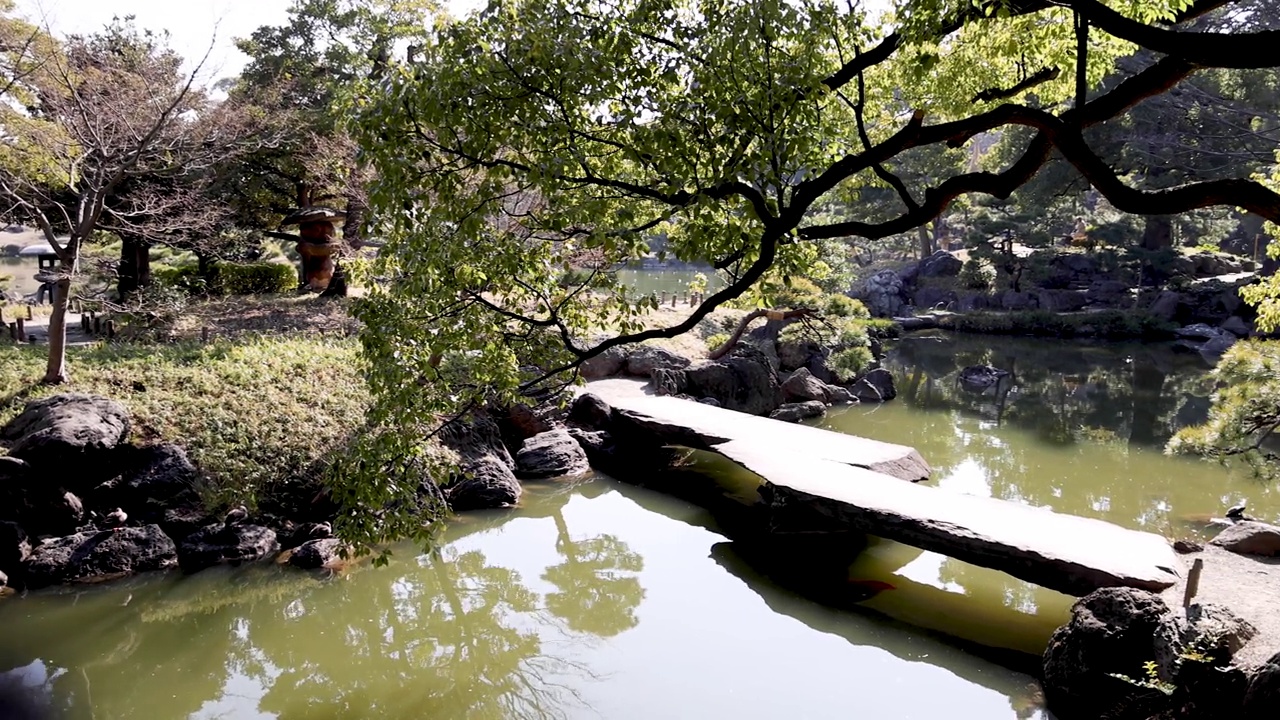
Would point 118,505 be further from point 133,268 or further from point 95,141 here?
point 133,268

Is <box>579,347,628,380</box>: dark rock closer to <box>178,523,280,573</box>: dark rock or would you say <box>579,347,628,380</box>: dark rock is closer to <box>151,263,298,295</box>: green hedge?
<box>178,523,280,573</box>: dark rock

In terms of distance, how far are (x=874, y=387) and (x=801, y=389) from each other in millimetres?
2030

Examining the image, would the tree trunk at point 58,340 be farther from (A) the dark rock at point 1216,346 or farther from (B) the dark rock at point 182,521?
(A) the dark rock at point 1216,346

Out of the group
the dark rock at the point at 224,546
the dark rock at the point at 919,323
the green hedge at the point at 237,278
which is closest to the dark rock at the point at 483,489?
the dark rock at the point at 224,546

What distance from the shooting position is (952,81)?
18.2 ft

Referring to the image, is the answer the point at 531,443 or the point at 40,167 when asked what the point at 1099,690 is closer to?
the point at 531,443

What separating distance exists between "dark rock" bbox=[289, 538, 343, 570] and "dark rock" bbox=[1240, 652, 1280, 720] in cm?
661

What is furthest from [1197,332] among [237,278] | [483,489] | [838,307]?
[237,278]

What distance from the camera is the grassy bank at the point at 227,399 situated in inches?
324

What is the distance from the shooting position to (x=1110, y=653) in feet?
16.3

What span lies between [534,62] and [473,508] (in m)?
6.37

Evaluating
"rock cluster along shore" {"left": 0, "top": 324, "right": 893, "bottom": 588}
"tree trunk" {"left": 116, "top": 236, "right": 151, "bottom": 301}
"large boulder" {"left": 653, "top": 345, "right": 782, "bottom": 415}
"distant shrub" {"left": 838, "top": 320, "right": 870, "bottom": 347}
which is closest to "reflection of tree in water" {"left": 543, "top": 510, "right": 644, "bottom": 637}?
"rock cluster along shore" {"left": 0, "top": 324, "right": 893, "bottom": 588}

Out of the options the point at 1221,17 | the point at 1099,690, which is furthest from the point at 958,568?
the point at 1221,17

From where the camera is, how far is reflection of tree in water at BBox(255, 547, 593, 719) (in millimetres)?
5367
